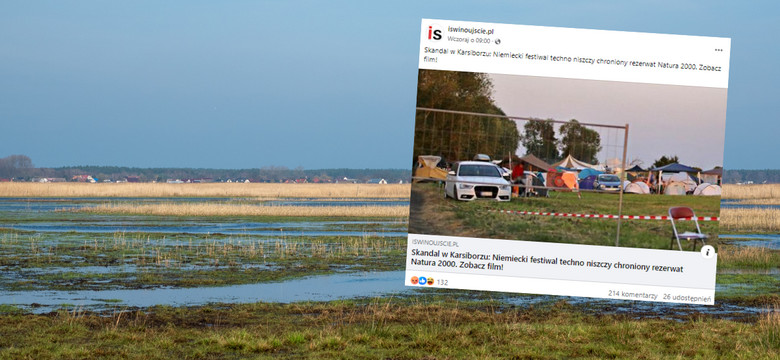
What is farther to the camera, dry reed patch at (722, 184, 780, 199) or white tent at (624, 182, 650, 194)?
dry reed patch at (722, 184, 780, 199)

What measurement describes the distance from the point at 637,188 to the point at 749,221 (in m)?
26.1

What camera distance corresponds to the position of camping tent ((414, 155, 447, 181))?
40.3 feet

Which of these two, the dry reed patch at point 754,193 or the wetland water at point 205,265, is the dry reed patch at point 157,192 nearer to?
the dry reed patch at point 754,193

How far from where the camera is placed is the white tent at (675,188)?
13.3 meters

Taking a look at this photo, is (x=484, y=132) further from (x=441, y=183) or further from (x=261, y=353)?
(x=261, y=353)

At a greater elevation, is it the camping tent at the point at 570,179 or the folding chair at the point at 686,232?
the camping tent at the point at 570,179

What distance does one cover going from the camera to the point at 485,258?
440 inches

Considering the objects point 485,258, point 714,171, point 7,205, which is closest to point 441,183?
point 485,258

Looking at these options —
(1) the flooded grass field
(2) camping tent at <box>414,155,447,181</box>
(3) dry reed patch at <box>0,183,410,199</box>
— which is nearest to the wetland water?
(1) the flooded grass field

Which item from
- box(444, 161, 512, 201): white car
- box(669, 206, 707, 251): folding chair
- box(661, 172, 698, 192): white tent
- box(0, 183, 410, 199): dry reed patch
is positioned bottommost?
box(0, 183, 410, 199): dry reed patch

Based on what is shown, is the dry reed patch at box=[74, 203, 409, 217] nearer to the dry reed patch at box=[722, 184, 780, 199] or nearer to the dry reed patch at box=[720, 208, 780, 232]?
the dry reed patch at box=[720, 208, 780, 232]

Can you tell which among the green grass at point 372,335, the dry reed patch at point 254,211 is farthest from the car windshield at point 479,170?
the dry reed patch at point 254,211

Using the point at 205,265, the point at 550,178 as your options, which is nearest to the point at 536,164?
the point at 550,178

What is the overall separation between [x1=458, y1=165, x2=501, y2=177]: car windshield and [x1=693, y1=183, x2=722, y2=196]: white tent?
316 centimetres
